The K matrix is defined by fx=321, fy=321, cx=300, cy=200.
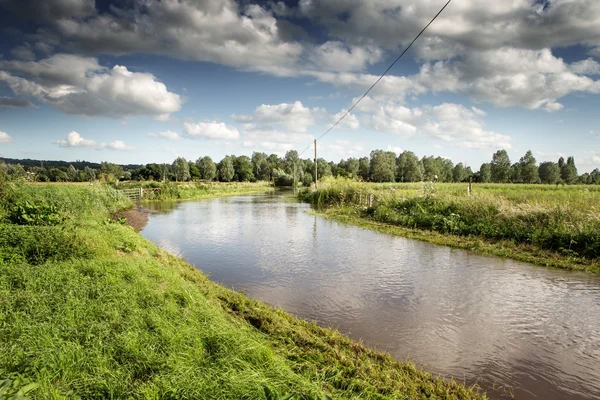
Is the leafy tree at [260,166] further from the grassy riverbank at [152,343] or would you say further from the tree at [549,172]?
the grassy riverbank at [152,343]

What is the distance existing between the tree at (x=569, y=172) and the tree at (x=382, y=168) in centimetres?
4014

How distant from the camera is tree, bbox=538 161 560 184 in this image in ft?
246

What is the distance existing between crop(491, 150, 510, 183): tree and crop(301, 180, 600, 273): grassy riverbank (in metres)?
71.1

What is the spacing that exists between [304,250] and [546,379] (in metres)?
8.14

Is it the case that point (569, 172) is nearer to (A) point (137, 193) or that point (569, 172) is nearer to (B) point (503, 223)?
(B) point (503, 223)

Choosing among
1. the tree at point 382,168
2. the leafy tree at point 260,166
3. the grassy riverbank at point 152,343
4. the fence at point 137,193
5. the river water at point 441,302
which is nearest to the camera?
the grassy riverbank at point 152,343

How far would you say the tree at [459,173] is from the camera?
10201 cm

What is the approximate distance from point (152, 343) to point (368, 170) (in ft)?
332

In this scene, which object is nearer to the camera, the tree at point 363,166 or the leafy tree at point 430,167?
the leafy tree at point 430,167

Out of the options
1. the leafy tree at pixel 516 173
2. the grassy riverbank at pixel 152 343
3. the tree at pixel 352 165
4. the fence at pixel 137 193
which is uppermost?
the tree at pixel 352 165

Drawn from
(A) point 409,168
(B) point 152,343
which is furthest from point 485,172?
(B) point 152,343

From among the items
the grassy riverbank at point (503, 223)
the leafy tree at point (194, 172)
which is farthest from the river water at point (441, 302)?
A: the leafy tree at point (194, 172)

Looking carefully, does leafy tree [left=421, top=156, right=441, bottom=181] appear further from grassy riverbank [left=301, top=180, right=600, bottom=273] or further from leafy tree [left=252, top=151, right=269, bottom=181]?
grassy riverbank [left=301, top=180, right=600, bottom=273]

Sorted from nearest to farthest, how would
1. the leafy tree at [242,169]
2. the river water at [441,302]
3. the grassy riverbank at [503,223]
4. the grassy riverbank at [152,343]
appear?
the grassy riverbank at [152,343] < the river water at [441,302] < the grassy riverbank at [503,223] < the leafy tree at [242,169]
